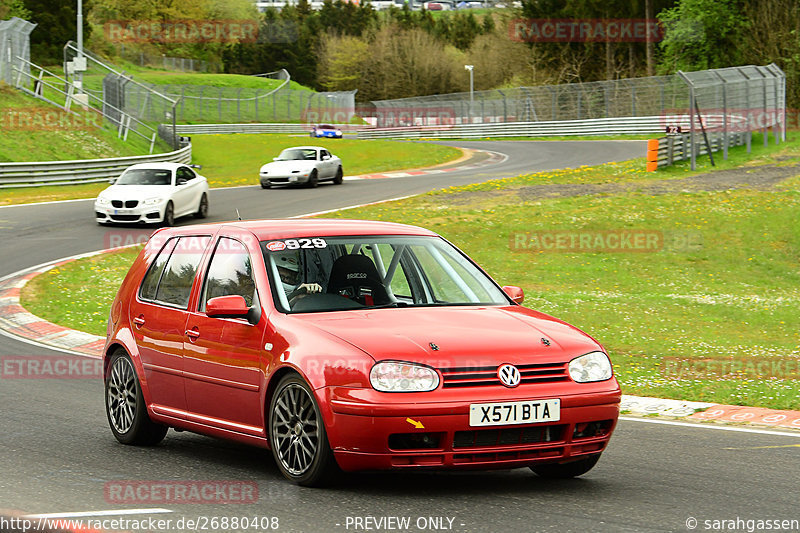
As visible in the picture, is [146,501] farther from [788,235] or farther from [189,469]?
[788,235]

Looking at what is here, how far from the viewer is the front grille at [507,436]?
5809 millimetres

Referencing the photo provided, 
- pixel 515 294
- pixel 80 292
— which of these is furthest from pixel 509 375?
pixel 80 292

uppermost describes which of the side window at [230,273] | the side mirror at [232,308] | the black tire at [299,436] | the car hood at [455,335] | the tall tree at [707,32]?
the tall tree at [707,32]

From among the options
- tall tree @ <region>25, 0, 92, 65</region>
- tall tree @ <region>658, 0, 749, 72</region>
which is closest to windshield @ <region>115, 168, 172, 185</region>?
tall tree @ <region>658, 0, 749, 72</region>

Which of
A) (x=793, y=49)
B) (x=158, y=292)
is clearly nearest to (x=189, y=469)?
(x=158, y=292)

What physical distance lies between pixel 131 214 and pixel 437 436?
69.2ft

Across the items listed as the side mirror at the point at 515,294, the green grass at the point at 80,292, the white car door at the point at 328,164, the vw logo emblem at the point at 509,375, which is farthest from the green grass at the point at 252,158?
the vw logo emblem at the point at 509,375

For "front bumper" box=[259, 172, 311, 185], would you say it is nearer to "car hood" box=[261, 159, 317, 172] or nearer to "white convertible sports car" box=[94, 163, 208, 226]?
"car hood" box=[261, 159, 317, 172]

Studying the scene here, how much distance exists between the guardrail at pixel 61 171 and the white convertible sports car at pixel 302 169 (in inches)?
221

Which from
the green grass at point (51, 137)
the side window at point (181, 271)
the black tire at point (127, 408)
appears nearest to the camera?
the side window at point (181, 271)

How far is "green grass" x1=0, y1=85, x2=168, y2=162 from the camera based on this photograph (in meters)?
38.3

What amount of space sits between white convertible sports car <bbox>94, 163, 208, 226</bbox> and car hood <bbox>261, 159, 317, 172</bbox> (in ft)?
28.5

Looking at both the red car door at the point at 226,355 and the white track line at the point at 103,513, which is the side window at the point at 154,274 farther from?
the white track line at the point at 103,513

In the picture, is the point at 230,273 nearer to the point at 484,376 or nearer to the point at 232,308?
the point at 232,308
